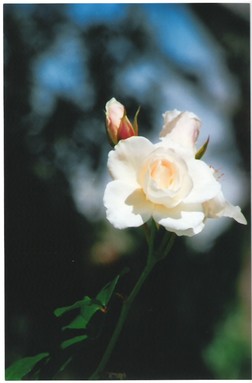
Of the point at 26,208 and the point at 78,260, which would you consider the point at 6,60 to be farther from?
the point at 78,260

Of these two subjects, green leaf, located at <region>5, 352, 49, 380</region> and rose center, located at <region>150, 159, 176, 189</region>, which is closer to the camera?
rose center, located at <region>150, 159, 176, 189</region>

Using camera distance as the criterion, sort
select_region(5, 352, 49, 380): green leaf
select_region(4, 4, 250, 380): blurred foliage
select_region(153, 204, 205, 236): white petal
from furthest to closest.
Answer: select_region(4, 4, 250, 380): blurred foliage < select_region(5, 352, 49, 380): green leaf < select_region(153, 204, 205, 236): white petal

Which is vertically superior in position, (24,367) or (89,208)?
(89,208)

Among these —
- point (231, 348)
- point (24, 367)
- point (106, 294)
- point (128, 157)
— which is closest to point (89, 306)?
point (106, 294)

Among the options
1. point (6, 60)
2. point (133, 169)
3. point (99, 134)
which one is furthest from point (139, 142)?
point (6, 60)

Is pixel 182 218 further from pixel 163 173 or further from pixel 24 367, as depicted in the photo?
pixel 24 367

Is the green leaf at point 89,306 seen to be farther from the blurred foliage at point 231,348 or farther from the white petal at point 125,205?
the blurred foliage at point 231,348

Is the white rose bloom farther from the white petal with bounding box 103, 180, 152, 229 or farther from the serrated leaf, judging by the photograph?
the serrated leaf

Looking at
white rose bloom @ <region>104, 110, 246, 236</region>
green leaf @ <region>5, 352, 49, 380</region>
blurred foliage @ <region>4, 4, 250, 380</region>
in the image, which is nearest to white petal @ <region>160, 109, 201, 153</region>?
white rose bloom @ <region>104, 110, 246, 236</region>
